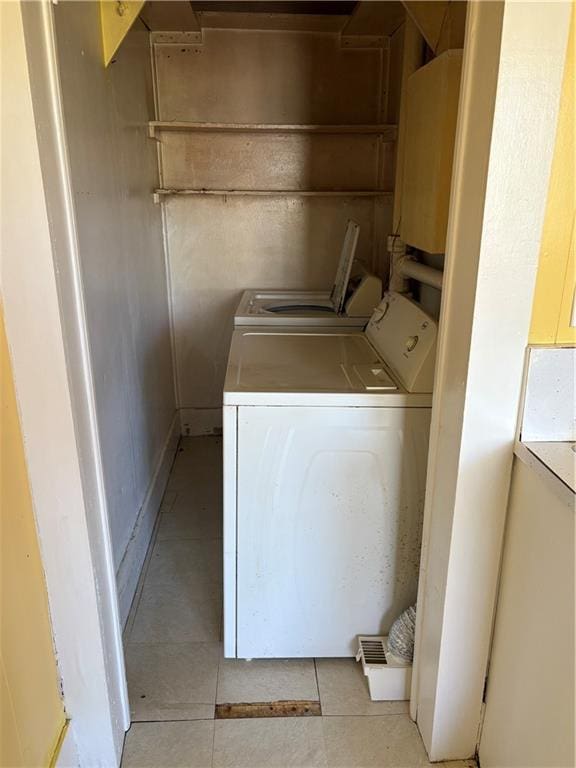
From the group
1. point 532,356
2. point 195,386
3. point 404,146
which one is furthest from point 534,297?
point 195,386

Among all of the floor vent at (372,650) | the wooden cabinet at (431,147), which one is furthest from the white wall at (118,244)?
the wooden cabinet at (431,147)

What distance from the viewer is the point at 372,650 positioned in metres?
1.66

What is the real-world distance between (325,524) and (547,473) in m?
0.72

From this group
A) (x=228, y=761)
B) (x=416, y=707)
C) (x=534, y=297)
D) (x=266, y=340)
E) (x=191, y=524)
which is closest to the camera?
(x=534, y=297)

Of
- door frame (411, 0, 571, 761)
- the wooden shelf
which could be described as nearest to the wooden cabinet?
door frame (411, 0, 571, 761)

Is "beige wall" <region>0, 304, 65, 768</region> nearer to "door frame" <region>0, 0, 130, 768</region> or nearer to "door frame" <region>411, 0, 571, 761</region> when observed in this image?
"door frame" <region>0, 0, 130, 768</region>

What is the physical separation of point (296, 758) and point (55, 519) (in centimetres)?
91

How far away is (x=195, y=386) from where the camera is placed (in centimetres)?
337

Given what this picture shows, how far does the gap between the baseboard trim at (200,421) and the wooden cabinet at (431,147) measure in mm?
1859

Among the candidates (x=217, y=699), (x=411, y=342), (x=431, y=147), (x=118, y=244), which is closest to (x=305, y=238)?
(x=118, y=244)

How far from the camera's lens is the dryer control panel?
153cm

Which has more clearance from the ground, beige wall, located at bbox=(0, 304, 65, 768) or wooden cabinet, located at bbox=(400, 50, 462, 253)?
wooden cabinet, located at bbox=(400, 50, 462, 253)

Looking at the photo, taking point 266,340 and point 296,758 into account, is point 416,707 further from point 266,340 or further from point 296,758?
point 266,340

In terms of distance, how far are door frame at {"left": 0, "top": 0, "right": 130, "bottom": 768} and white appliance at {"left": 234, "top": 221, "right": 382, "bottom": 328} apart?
1.24 metres
